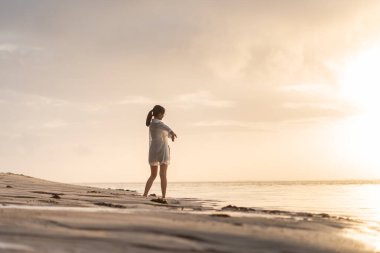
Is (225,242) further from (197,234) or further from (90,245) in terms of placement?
(90,245)

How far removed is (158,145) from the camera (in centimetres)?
1333

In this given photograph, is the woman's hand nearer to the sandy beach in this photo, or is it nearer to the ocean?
the ocean

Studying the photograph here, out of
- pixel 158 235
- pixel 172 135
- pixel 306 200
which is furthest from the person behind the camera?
pixel 306 200

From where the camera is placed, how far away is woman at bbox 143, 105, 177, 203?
13188 millimetres

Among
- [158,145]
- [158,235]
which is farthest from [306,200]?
[158,235]

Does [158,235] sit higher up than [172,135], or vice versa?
[172,135]

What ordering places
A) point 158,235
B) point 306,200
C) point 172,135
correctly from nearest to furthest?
point 158,235 → point 172,135 → point 306,200

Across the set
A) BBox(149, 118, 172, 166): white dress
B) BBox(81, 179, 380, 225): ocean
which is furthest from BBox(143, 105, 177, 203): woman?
BBox(81, 179, 380, 225): ocean

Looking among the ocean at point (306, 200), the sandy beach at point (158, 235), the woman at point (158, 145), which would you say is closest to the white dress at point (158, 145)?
the woman at point (158, 145)

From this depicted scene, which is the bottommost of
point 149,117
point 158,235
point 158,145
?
point 158,235

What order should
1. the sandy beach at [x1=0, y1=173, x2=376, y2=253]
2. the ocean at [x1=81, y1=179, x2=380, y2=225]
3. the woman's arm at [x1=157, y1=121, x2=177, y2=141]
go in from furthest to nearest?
1. the woman's arm at [x1=157, y1=121, x2=177, y2=141]
2. the ocean at [x1=81, y1=179, x2=380, y2=225]
3. the sandy beach at [x1=0, y1=173, x2=376, y2=253]

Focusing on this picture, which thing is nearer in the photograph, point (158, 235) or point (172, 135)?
point (158, 235)

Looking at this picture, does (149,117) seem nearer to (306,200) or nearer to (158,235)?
(306,200)

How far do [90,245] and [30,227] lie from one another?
2.97 feet
